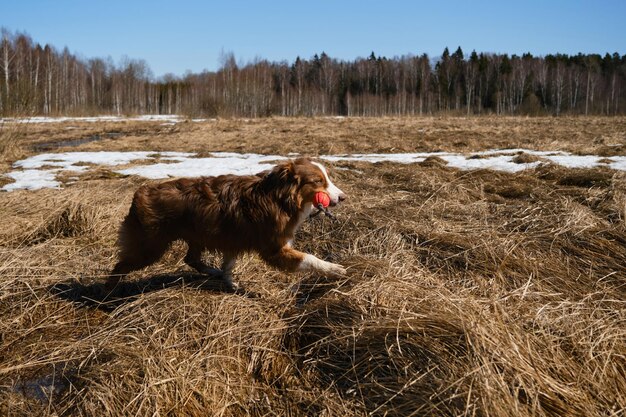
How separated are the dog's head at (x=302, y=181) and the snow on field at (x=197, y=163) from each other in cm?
606

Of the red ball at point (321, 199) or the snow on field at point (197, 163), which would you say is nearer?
the red ball at point (321, 199)

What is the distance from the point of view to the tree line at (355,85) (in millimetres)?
55281

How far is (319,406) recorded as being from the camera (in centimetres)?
248

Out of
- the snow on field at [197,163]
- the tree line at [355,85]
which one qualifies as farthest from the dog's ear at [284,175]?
the tree line at [355,85]

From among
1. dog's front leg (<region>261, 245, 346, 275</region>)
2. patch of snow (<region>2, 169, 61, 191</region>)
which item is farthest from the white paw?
patch of snow (<region>2, 169, 61, 191</region>)

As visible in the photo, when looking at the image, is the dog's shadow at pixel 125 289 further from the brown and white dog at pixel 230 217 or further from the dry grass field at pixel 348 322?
the brown and white dog at pixel 230 217

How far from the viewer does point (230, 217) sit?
375 centimetres

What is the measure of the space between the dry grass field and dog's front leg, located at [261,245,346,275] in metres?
0.14

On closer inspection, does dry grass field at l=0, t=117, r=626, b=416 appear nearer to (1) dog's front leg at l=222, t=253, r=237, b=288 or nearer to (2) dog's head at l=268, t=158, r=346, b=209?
(1) dog's front leg at l=222, t=253, r=237, b=288

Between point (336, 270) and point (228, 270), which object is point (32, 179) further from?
point (336, 270)

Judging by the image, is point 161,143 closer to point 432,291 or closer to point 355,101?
point 432,291

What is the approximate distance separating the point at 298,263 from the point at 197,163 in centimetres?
867

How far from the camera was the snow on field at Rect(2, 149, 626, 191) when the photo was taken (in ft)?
30.5

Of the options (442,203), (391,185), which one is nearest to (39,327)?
(442,203)
